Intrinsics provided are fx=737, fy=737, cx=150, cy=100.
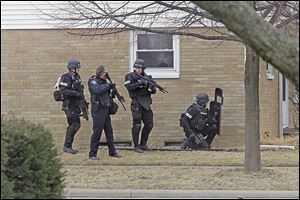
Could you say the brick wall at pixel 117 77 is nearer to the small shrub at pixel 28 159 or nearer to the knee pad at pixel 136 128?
the knee pad at pixel 136 128

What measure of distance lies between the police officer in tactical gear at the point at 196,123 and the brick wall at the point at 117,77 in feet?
3.77

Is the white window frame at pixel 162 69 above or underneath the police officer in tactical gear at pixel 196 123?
above

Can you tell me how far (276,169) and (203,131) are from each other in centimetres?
367

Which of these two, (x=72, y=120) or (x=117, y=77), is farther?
(x=117, y=77)

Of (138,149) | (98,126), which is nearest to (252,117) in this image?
(98,126)

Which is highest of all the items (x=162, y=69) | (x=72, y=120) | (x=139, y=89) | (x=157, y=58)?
(x=157, y=58)

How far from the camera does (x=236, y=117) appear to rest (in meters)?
17.6

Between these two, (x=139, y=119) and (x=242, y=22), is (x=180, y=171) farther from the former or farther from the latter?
(x=242, y=22)

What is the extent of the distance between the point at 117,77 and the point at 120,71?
162 millimetres

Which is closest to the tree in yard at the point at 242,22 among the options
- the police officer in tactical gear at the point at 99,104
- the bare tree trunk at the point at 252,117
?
the bare tree trunk at the point at 252,117

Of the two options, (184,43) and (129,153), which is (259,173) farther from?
(184,43)

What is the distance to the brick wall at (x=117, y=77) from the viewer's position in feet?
57.7

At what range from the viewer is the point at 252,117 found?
1255 cm

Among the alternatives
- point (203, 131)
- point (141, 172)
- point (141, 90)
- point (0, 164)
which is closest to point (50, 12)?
point (141, 90)
